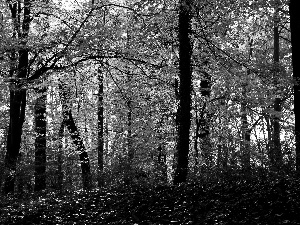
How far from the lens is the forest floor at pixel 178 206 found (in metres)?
5.90

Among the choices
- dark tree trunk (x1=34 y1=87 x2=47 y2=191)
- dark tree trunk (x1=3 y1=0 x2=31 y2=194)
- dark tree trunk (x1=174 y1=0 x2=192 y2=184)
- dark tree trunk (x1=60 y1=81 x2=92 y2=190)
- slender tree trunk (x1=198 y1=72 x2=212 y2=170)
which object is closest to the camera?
dark tree trunk (x1=174 y1=0 x2=192 y2=184)

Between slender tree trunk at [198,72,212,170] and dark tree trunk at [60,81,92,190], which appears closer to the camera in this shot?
slender tree trunk at [198,72,212,170]

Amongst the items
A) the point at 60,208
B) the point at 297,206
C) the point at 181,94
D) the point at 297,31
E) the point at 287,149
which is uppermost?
the point at 297,31

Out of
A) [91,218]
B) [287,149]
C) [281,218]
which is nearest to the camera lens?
[281,218]

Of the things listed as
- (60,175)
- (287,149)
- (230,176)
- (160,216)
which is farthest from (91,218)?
(60,175)

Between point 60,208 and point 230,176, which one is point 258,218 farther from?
point 60,208

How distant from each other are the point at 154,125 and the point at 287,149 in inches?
466

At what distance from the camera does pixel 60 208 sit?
29.1ft

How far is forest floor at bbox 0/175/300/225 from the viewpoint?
5898mm

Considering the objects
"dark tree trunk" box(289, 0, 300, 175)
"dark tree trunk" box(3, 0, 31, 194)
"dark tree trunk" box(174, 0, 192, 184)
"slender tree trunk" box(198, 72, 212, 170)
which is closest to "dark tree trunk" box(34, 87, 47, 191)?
"dark tree trunk" box(3, 0, 31, 194)

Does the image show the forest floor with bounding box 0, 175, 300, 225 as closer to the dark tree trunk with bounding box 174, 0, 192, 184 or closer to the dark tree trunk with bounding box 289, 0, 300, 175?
the dark tree trunk with bounding box 174, 0, 192, 184

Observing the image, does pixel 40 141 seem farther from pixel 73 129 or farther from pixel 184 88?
pixel 184 88

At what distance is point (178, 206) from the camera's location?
733 cm

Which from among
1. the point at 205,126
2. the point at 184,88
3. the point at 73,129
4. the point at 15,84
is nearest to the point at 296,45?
the point at 184,88
